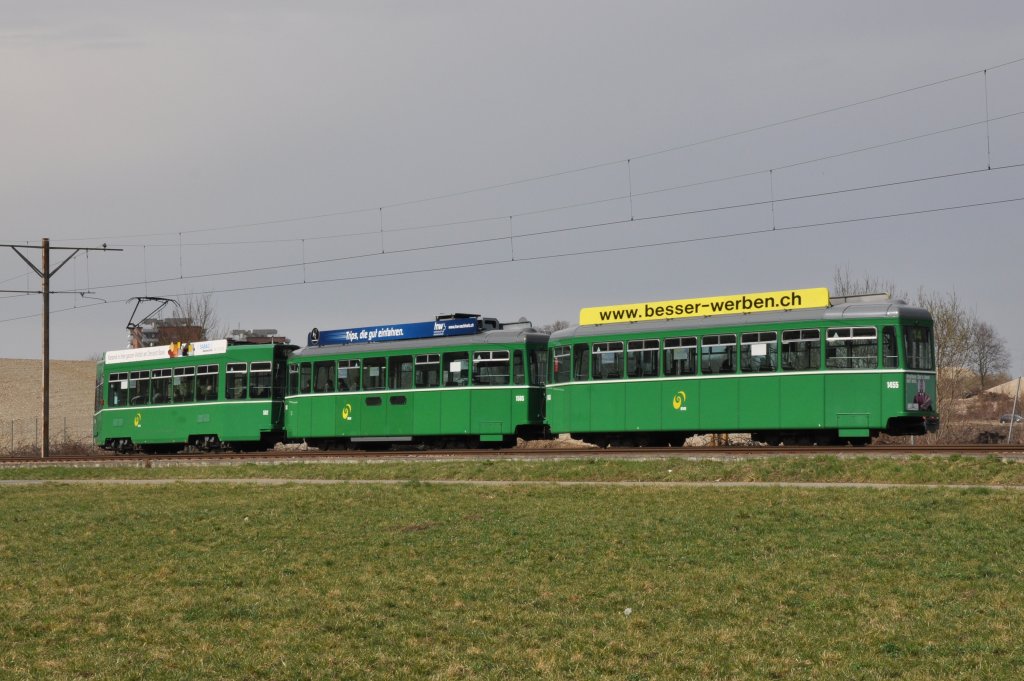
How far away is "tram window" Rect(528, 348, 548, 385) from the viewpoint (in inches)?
1389

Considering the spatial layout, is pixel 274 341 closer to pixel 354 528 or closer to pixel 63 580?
pixel 354 528

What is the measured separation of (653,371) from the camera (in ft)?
106

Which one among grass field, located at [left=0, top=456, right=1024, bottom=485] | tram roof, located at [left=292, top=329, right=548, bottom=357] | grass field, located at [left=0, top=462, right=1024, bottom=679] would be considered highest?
tram roof, located at [left=292, top=329, right=548, bottom=357]

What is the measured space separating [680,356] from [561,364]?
12.7 feet

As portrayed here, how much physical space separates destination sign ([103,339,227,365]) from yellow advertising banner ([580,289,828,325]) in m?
14.6

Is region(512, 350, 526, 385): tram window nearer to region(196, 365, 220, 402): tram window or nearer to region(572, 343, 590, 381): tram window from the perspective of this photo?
region(572, 343, 590, 381): tram window

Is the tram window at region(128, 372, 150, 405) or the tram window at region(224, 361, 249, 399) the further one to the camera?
the tram window at region(128, 372, 150, 405)

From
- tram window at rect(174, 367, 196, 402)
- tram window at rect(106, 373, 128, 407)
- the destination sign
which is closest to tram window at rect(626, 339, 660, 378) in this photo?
the destination sign

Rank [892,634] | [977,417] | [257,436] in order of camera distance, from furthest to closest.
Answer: [977,417] < [257,436] < [892,634]

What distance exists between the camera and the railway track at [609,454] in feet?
85.8

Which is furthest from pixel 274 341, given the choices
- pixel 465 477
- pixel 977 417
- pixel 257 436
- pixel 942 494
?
pixel 977 417

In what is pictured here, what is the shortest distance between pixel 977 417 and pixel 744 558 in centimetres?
8418

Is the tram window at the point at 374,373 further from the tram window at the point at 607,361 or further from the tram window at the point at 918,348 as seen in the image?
the tram window at the point at 918,348

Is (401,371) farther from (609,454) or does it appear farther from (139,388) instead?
(139,388)
